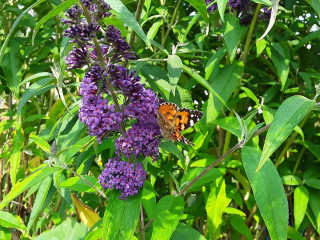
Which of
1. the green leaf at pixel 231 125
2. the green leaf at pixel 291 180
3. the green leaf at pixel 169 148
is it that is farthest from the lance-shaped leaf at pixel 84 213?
the green leaf at pixel 291 180

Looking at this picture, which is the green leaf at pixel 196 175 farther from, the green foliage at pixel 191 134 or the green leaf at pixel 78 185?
the green leaf at pixel 78 185

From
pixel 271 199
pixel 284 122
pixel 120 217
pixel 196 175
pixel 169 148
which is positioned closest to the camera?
pixel 284 122

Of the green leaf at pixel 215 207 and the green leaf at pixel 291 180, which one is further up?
the green leaf at pixel 215 207

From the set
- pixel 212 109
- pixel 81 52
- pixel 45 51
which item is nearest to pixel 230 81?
pixel 212 109

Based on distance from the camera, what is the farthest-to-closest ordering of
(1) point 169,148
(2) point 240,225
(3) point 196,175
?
(2) point 240,225
(3) point 196,175
(1) point 169,148

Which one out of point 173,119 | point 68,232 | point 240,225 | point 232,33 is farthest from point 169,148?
point 240,225

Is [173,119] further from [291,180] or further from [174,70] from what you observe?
[291,180]
